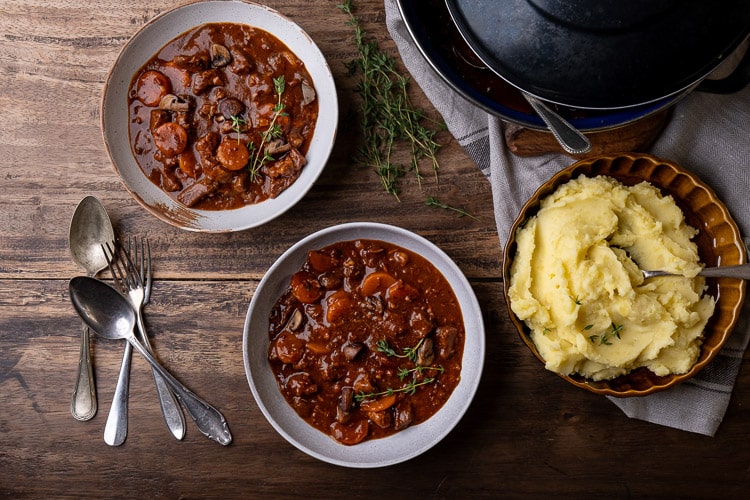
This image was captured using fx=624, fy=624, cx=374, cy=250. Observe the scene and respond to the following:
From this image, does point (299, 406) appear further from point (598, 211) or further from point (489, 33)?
point (489, 33)

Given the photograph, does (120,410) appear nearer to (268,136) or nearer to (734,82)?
(268,136)

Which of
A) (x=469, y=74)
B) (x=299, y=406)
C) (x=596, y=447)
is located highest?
(x=469, y=74)

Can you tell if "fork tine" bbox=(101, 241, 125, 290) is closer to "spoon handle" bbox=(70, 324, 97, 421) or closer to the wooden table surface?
the wooden table surface

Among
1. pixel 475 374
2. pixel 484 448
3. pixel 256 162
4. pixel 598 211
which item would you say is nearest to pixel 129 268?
pixel 256 162

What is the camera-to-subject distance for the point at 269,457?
321 centimetres

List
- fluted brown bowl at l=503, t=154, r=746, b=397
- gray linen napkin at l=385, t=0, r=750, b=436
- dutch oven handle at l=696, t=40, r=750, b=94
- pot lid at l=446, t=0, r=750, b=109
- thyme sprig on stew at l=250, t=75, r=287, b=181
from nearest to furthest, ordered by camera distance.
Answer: pot lid at l=446, t=0, r=750, b=109 → dutch oven handle at l=696, t=40, r=750, b=94 → fluted brown bowl at l=503, t=154, r=746, b=397 → gray linen napkin at l=385, t=0, r=750, b=436 → thyme sprig on stew at l=250, t=75, r=287, b=181

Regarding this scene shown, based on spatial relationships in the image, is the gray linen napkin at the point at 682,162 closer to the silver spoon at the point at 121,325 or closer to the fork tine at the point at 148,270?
the fork tine at the point at 148,270

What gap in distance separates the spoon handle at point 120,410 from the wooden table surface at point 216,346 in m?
0.04

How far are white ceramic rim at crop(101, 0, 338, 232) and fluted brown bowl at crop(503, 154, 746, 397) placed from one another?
104 cm

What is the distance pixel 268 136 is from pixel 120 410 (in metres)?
1.61

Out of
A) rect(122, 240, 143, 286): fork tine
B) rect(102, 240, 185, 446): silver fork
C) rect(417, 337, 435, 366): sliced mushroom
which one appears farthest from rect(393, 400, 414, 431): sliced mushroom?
rect(122, 240, 143, 286): fork tine

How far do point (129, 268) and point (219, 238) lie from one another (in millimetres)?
488

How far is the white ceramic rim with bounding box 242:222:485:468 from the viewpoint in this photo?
296cm

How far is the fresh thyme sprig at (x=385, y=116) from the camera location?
10.2ft
